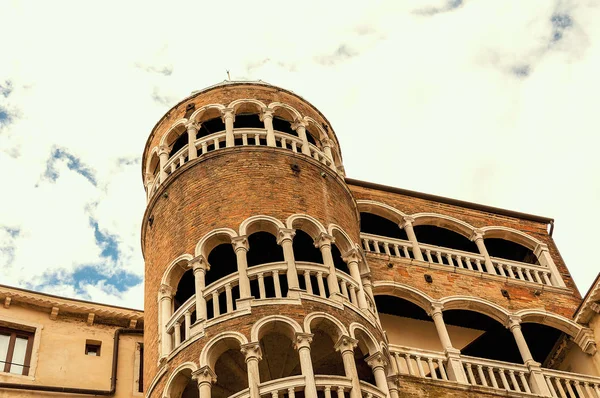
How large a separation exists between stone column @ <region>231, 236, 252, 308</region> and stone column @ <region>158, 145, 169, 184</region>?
172 inches

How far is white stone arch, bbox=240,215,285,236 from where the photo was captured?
707 inches

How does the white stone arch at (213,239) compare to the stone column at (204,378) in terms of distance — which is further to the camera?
the white stone arch at (213,239)

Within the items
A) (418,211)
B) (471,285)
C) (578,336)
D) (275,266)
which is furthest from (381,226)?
(275,266)

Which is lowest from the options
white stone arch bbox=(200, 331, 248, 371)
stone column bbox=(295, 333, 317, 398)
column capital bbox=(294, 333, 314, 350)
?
stone column bbox=(295, 333, 317, 398)

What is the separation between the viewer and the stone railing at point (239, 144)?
2102 cm

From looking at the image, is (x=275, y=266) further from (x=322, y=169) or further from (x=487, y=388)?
(x=487, y=388)

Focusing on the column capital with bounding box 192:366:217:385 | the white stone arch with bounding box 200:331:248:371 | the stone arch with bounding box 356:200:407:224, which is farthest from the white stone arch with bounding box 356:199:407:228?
the column capital with bounding box 192:366:217:385

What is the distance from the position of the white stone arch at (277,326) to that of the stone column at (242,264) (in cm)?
73

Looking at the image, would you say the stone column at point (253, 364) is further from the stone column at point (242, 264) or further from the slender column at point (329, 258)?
the slender column at point (329, 258)

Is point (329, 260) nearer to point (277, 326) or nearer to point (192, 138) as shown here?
point (277, 326)

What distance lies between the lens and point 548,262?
24281 mm

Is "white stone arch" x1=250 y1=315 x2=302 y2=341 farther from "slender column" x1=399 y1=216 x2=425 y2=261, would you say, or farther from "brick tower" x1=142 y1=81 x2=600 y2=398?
"slender column" x1=399 y1=216 x2=425 y2=261

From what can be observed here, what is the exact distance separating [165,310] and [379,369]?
192 inches

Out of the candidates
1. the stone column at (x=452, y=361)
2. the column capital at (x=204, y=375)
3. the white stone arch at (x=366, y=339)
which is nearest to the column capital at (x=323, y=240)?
the white stone arch at (x=366, y=339)
